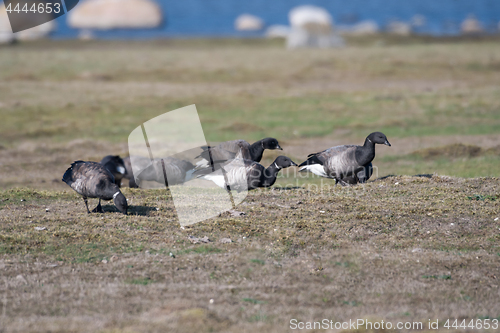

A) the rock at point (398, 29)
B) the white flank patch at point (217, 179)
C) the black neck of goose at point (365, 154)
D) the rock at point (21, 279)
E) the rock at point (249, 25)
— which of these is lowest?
the white flank patch at point (217, 179)

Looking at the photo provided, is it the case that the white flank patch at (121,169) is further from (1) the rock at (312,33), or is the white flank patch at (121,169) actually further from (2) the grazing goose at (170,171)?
(1) the rock at (312,33)

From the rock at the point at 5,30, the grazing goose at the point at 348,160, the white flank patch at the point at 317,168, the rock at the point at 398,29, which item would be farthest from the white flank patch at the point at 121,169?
the rock at the point at 398,29

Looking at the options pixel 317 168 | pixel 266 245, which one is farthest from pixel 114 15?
pixel 266 245

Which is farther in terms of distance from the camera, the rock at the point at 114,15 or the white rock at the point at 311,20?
the rock at the point at 114,15

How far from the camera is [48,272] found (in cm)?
866

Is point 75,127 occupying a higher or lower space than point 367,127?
higher

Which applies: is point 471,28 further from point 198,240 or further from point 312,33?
point 198,240

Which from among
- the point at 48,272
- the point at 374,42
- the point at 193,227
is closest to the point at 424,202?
the point at 193,227

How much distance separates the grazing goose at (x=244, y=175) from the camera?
44.5 feet

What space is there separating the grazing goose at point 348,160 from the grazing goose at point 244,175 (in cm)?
95

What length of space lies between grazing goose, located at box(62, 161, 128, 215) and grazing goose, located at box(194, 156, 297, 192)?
333 cm

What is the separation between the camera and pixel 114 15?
Answer: 13112cm

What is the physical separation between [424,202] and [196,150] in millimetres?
9260

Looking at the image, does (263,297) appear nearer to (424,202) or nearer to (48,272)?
(48,272)
